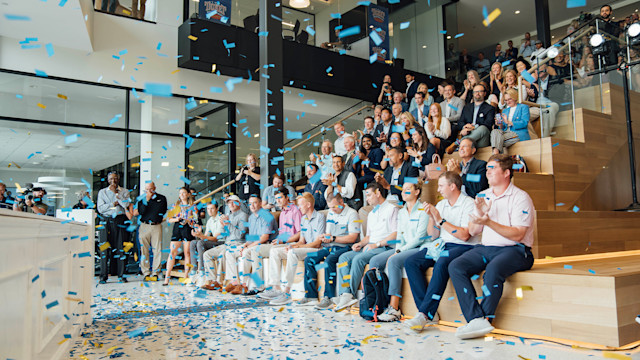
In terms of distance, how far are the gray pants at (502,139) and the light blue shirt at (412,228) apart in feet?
6.25

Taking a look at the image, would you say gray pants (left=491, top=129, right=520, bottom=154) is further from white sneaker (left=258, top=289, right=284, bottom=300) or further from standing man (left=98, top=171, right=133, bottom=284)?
standing man (left=98, top=171, right=133, bottom=284)

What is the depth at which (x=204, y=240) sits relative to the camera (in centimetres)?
756

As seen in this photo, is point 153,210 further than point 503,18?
No

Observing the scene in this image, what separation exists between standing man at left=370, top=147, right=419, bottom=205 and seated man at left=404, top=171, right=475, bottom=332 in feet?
4.72

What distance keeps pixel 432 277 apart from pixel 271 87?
4913 mm

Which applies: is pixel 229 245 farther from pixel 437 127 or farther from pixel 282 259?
pixel 437 127

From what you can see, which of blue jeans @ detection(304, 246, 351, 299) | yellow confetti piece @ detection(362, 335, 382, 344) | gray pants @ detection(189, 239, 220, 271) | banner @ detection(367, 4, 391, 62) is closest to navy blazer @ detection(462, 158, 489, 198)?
blue jeans @ detection(304, 246, 351, 299)

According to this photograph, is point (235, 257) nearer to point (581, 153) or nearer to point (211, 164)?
point (211, 164)

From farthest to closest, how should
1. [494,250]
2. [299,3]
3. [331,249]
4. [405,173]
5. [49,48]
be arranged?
[299,3] → [49,48] → [405,173] → [331,249] → [494,250]

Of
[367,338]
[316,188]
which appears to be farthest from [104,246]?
[367,338]

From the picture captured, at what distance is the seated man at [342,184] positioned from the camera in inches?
247

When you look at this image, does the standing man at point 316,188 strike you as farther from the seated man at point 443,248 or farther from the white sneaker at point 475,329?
the white sneaker at point 475,329

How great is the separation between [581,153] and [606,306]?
10.8 feet

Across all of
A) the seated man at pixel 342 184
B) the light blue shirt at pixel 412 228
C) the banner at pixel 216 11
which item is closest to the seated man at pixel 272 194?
the seated man at pixel 342 184
